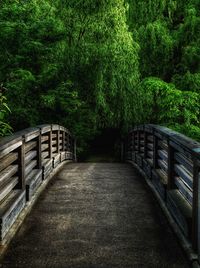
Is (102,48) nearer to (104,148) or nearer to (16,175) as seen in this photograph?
(104,148)

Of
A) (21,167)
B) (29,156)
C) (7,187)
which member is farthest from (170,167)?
(29,156)

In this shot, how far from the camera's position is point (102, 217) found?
5.14 meters

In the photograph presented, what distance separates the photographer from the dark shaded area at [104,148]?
850 inches

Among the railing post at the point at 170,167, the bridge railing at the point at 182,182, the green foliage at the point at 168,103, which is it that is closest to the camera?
the bridge railing at the point at 182,182

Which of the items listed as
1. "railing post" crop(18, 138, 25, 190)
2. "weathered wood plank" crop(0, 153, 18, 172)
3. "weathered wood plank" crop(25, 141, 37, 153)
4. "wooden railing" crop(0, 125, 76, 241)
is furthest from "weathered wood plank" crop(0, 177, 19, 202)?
"weathered wood plank" crop(25, 141, 37, 153)

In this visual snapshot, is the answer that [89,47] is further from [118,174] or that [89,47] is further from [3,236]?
[3,236]

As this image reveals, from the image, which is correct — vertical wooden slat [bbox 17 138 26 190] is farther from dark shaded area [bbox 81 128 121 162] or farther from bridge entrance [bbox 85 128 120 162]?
bridge entrance [bbox 85 128 120 162]

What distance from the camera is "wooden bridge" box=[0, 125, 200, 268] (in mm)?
3789

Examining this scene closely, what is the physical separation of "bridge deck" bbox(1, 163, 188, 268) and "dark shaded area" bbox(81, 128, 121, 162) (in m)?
14.8

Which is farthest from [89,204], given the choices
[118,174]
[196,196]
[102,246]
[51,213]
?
[118,174]

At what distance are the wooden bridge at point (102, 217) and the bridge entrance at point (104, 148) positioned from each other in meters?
14.5

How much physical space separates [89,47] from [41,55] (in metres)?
2.07

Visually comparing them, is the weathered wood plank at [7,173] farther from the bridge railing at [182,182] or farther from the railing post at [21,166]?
the bridge railing at [182,182]

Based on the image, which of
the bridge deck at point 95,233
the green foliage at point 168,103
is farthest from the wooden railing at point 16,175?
the green foliage at point 168,103
